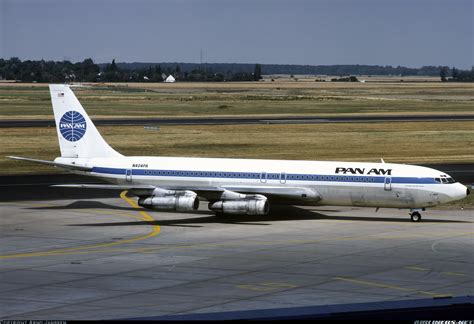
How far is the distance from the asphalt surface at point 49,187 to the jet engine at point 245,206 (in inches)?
613

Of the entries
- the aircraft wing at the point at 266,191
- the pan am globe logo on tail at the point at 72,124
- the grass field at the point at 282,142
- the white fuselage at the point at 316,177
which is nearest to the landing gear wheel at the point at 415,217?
the white fuselage at the point at 316,177

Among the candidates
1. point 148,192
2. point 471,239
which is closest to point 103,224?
point 148,192

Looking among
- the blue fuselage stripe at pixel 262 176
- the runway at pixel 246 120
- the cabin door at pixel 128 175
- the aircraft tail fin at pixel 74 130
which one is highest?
the aircraft tail fin at pixel 74 130

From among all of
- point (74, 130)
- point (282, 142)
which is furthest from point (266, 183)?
point (282, 142)

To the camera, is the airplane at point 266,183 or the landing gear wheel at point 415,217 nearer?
the airplane at point 266,183

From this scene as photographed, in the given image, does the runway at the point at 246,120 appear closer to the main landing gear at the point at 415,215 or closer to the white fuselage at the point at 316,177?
the white fuselage at the point at 316,177

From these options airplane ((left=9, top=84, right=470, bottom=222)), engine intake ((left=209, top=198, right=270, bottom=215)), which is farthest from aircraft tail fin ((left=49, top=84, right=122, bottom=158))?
engine intake ((left=209, top=198, right=270, bottom=215))

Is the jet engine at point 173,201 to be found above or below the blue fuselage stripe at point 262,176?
below

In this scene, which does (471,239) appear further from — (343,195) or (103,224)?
(103,224)

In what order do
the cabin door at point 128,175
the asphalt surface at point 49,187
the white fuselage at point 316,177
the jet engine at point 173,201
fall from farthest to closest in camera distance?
the asphalt surface at point 49,187 → the cabin door at point 128,175 → the jet engine at point 173,201 → the white fuselage at point 316,177

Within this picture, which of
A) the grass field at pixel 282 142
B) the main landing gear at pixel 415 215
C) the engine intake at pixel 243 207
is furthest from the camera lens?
the grass field at pixel 282 142

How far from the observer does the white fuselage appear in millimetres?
61125

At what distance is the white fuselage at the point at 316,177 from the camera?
6112 cm

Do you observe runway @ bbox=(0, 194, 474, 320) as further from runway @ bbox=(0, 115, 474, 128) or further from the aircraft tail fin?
runway @ bbox=(0, 115, 474, 128)
